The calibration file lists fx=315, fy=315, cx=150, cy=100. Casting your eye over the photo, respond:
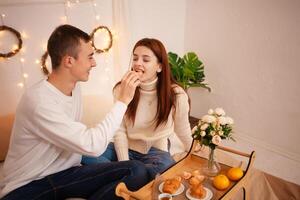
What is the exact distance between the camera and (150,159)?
1884 mm

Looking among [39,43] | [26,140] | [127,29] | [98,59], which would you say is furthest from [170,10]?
[26,140]

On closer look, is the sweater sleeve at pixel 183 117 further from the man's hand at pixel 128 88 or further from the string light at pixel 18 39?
the string light at pixel 18 39

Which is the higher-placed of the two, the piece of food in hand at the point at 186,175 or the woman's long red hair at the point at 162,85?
the woman's long red hair at the point at 162,85

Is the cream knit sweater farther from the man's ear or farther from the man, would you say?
the man's ear

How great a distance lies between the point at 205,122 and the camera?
1528 mm

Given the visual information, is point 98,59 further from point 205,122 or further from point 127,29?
point 205,122

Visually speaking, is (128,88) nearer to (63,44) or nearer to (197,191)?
(63,44)

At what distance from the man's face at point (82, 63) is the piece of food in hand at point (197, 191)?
0.76 m

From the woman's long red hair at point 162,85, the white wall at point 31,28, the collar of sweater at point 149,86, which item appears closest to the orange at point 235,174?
the woman's long red hair at point 162,85

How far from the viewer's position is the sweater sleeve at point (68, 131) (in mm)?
1381

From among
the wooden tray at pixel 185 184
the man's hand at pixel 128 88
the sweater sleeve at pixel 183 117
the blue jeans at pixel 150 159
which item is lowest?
the blue jeans at pixel 150 159

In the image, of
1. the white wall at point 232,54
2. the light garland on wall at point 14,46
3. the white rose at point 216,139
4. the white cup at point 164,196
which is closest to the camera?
the white cup at point 164,196

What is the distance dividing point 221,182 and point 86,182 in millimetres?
645

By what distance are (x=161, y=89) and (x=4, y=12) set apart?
3.71ft
